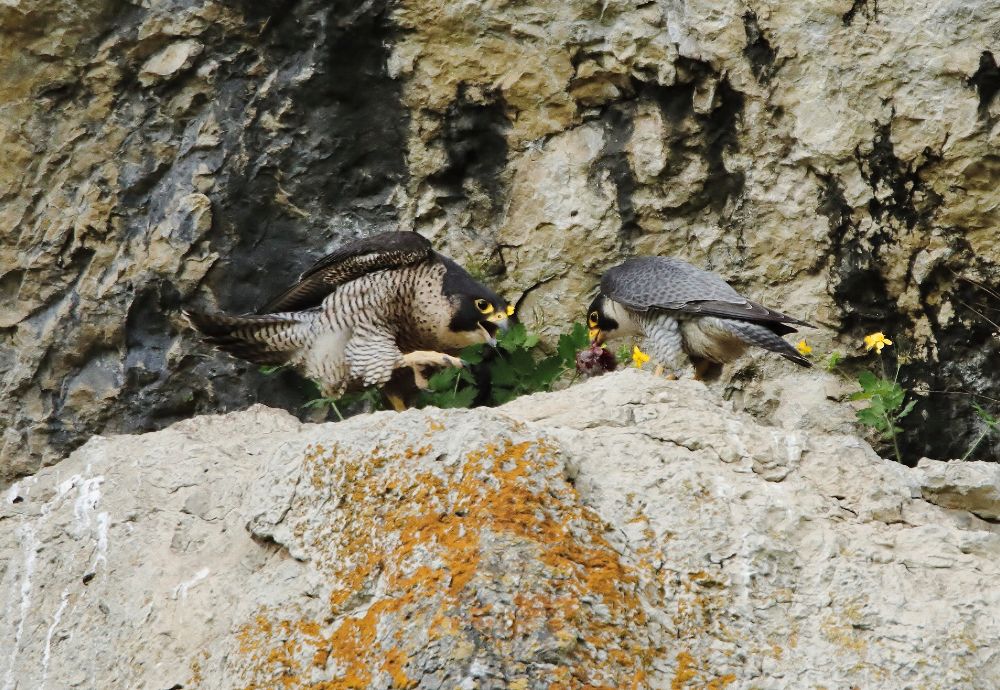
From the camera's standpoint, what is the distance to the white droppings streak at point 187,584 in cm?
374

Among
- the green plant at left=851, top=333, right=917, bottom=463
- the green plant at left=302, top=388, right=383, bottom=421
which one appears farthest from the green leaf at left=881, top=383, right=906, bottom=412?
the green plant at left=302, top=388, right=383, bottom=421

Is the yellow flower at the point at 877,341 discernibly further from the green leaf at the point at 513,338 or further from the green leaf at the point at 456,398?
the green leaf at the point at 456,398

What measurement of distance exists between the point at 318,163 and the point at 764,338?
236 centimetres

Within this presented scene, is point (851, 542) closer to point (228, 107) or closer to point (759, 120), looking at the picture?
point (759, 120)

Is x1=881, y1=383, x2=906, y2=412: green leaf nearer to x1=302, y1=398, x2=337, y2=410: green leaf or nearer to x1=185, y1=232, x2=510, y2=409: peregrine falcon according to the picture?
x1=185, y1=232, x2=510, y2=409: peregrine falcon

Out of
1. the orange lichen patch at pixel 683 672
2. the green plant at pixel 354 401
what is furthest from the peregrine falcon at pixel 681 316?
the orange lichen patch at pixel 683 672

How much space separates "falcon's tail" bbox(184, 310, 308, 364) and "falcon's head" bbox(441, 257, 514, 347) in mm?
696

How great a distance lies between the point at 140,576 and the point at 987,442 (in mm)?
3539

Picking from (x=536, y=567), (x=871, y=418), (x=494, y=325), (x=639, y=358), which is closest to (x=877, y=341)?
(x=871, y=418)

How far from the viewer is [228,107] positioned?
600 cm

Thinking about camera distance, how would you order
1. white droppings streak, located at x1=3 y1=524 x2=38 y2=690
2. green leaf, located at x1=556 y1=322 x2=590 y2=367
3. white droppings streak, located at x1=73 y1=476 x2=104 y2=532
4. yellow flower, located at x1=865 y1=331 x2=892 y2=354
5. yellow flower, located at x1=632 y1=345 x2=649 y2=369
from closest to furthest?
white droppings streak, located at x1=3 y1=524 x2=38 y2=690 < white droppings streak, located at x1=73 y1=476 x2=104 y2=532 < yellow flower, located at x1=865 y1=331 x2=892 y2=354 < yellow flower, located at x1=632 y1=345 x2=649 y2=369 < green leaf, located at x1=556 y1=322 x2=590 y2=367

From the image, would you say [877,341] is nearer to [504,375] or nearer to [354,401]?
[504,375]

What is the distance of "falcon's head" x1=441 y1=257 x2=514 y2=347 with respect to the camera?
5.74m

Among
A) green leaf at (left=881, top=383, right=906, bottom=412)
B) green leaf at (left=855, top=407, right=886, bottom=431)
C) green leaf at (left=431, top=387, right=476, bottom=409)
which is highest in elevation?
green leaf at (left=881, top=383, right=906, bottom=412)
